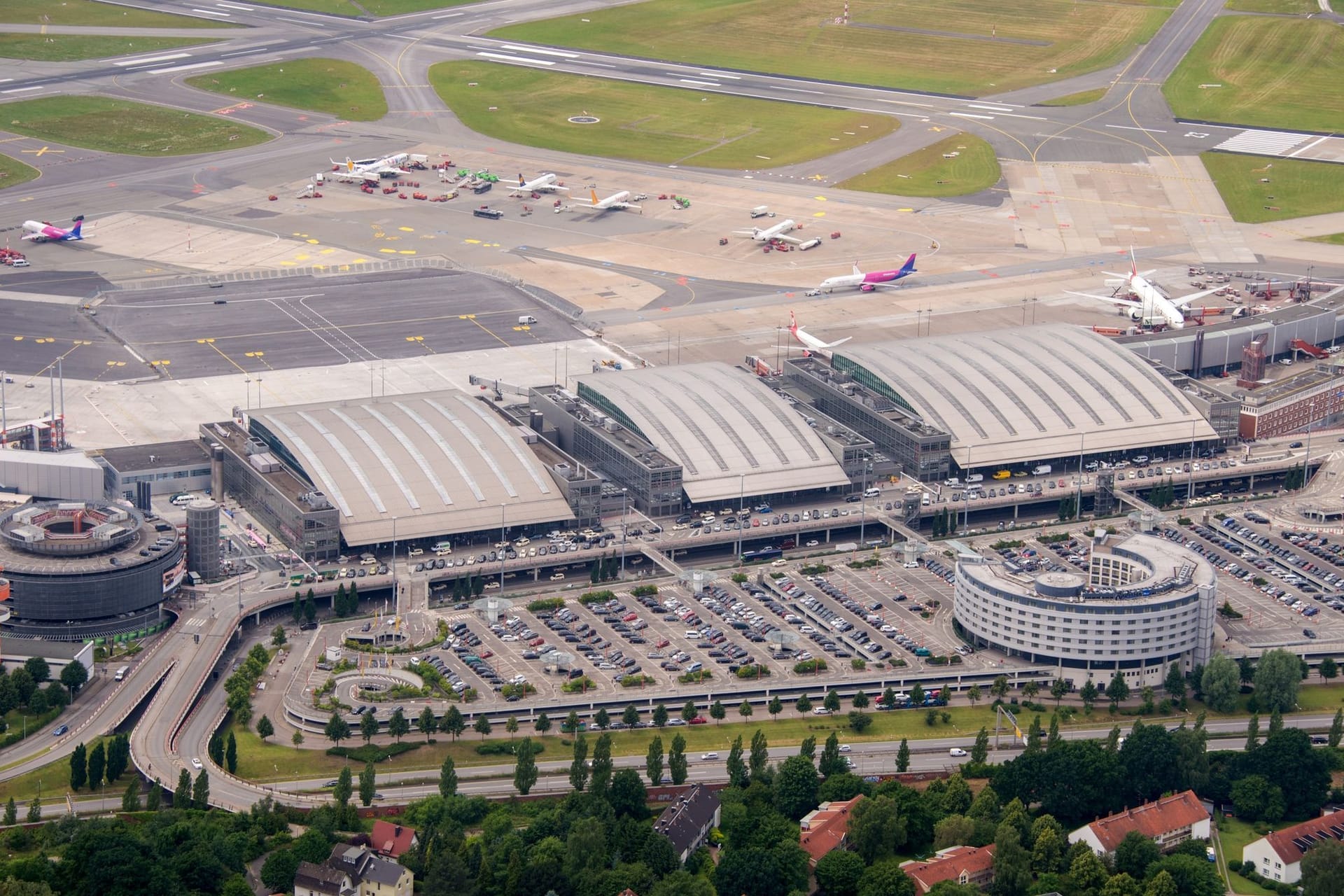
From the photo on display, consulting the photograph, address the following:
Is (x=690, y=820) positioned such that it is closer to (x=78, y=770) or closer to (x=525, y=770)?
(x=525, y=770)

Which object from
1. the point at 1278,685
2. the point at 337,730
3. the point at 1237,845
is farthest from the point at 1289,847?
the point at 337,730

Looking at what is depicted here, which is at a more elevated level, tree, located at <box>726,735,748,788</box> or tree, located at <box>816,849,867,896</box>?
tree, located at <box>726,735,748,788</box>

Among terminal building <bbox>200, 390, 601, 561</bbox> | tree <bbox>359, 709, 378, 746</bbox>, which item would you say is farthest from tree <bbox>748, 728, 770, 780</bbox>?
terminal building <bbox>200, 390, 601, 561</bbox>

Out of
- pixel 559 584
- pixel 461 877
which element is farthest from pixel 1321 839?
pixel 559 584

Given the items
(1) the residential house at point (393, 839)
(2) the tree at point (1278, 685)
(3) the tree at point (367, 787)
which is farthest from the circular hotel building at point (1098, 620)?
(1) the residential house at point (393, 839)

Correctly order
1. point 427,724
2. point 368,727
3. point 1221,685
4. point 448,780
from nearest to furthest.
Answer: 1. point 448,780
2. point 368,727
3. point 427,724
4. point 1221,685

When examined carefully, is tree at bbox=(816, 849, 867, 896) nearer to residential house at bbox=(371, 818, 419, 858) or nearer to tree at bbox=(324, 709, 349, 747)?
residential house at bbox=(371, 818, 419, 858)
